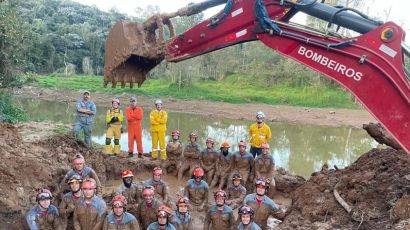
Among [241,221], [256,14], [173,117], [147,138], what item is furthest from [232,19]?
[173,117]

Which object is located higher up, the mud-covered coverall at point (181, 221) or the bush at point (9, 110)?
the bush at point (9, 110)

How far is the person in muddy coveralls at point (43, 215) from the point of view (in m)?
6.84

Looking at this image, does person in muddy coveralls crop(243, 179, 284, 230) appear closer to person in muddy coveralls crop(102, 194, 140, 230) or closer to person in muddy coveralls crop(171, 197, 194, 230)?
person in muddy coveralls crop(171, 197, 194, 230)

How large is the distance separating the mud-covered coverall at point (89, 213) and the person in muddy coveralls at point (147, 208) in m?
0.78

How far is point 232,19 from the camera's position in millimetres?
6250

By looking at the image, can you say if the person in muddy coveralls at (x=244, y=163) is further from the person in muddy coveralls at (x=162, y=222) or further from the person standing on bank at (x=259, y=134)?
the person in muddy coveralls at (x=162, y=222)

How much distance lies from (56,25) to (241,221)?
149ft

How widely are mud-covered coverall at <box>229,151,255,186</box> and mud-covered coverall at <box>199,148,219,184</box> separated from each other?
530 millimetres

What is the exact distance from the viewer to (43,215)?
6.96 m

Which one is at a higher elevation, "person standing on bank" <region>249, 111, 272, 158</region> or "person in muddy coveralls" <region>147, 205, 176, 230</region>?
"person standing on bank" <region>249, 111, 272, 158</region>

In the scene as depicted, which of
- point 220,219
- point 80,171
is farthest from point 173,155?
point 220,219

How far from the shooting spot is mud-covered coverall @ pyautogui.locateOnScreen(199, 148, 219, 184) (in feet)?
34.9

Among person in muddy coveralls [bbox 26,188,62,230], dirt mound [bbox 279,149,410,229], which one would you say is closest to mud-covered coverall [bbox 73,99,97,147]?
A: person in muddy coveralls [bbox 26,188,62,230]

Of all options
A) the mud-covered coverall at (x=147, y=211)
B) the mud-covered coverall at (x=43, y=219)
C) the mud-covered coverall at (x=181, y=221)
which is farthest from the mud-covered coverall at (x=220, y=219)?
the mud-covered coverall at (x=43, y=219)
